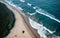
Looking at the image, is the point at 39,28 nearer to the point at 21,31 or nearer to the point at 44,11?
the point at 21,31

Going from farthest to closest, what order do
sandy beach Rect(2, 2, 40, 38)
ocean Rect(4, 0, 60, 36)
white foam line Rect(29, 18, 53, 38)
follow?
ocean Rect(4, 0, 60, 36) → white foam line Rect(29, 18, 53, 38) → sandy beach Rect(2, 2, 40, 38)

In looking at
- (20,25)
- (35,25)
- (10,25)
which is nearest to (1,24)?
(10,25)

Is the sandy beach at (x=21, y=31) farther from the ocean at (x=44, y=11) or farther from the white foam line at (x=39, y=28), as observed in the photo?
the ocean at (x=44, y=11)

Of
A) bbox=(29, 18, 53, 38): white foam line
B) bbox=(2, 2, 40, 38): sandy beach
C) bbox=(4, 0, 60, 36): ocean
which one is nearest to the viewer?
bbox=(2, 2, 40, 38): sandy beach

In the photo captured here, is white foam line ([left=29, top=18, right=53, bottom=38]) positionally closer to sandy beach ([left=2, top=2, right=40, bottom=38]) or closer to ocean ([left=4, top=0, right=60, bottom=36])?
ocean ([left=4, top=0, right=60, bottom=36])

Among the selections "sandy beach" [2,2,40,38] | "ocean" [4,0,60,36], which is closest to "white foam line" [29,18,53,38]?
"ocean" [4,0,60,36]

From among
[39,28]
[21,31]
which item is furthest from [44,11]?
[21,31]

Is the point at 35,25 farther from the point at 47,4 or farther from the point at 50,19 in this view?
the point at 47,4

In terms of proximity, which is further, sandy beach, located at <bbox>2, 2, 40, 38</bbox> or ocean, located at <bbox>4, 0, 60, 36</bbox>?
ocean, located at <bbox>4, 0, 60, 36</bbox>

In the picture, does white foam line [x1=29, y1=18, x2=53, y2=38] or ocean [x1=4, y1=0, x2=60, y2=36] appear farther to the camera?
ocean [x1=4, y1=0, x2=60, y2=36]
